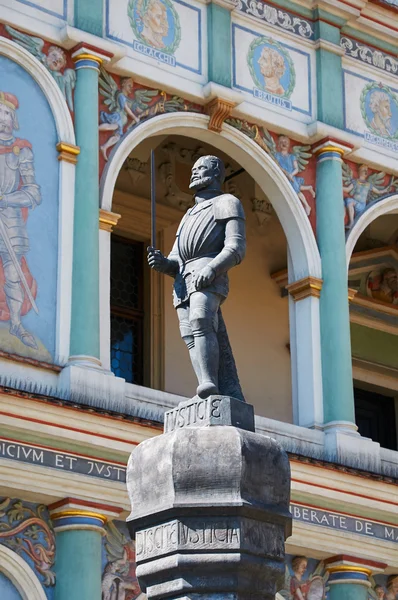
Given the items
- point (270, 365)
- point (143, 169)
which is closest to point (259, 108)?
point (143, 169)

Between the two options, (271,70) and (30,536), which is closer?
(30,536)

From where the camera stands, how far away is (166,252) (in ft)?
58.2

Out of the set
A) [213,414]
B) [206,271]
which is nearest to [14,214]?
[206,271]

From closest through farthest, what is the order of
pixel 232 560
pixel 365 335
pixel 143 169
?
pixel 232 560 → pixel 143 169 → pixel 365 335

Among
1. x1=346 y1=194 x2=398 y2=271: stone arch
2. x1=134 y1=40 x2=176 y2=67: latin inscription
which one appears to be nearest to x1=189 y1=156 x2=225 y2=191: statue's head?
x1=134 y1=40 x2=176 y2=67: latin inscription

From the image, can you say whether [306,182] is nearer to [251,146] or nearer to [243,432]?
[251,146]

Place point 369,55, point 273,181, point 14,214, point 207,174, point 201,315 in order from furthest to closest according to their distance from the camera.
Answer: point 369,55
point 273,181
point 14,214
point 207,174
point 201,315

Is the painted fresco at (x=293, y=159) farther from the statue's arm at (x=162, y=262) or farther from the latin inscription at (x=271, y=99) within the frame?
the statue's arm at (x=162, y=262)

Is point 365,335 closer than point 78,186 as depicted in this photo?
No

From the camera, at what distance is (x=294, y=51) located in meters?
16.7

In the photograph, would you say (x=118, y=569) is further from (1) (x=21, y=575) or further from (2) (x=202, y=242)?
(2) (x=202, y=242)

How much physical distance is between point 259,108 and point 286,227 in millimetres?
1299

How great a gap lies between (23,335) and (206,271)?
512 centimetres

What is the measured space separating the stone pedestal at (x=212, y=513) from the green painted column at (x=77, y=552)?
4.92 meters
